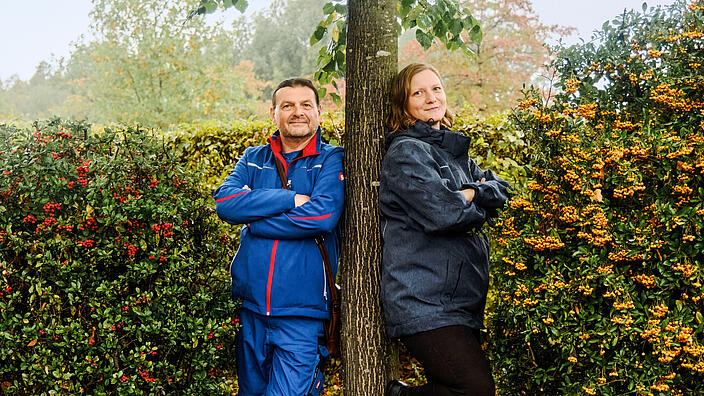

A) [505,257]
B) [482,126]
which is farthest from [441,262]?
[482,126]

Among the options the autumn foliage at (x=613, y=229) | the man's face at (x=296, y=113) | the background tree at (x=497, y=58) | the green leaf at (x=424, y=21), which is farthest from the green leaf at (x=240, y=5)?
the background tree at (x=497, y=58)

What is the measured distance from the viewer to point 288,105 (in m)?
3.10

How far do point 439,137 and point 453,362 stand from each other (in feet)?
3.54

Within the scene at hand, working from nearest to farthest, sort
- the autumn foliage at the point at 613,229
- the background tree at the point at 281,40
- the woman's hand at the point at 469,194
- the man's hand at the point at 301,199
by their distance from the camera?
the autumn foliage at the point at 613,229 < the woman's hand at the point at 469,194 < the man's hand at the point at 301,199 < the background tree at the point at 281,40

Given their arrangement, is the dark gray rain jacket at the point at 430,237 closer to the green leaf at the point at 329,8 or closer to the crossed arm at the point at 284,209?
the crossed arm at the point at 284,209

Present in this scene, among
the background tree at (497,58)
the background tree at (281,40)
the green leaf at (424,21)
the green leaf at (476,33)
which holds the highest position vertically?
the background tree at (281,40)

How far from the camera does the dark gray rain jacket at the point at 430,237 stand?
2.50 m

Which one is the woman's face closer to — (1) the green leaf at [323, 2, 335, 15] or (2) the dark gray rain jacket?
(2) the dark gray rain jacket

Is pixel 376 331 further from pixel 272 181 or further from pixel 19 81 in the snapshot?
pixel 19 81

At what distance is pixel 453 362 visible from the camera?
8.18 feet

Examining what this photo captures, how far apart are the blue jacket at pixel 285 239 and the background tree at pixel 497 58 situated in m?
12.7

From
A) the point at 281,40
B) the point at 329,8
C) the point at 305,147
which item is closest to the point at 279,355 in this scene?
the point at 305,147

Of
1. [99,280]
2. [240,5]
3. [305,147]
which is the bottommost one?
[99,280]

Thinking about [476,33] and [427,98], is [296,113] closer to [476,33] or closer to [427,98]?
[427,98]
